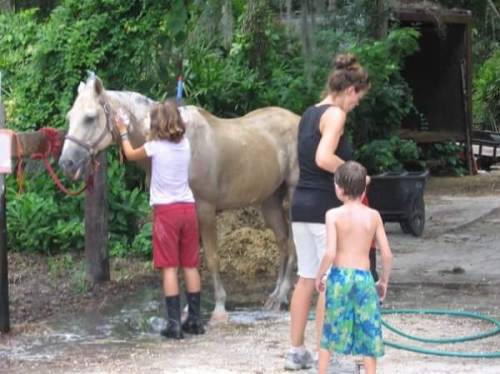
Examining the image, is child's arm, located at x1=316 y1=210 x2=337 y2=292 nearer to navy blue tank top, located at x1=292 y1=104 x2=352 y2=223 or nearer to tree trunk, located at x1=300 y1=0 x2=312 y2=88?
navy blue tank top, located at x1=292 y1=104 x2=352 y2=223

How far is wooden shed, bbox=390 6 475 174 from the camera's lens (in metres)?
20.7

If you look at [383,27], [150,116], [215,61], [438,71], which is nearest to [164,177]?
[150,116]

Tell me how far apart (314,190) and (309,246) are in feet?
1.12

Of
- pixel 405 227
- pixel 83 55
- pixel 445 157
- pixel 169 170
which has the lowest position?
pixel 405 227

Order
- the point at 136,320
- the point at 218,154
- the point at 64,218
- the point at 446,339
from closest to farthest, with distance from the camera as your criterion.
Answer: the point at 446,339 < the point at 136,320 < the point at 218,154 < the point at 64,218

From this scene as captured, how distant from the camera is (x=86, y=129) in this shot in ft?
26.6

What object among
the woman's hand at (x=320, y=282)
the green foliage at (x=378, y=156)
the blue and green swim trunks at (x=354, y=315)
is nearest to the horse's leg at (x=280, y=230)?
the woman's hand at (x=320, y=282)

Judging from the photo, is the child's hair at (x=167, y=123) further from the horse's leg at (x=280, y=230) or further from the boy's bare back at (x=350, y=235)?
the boy's bare back at (x=350, y=235)

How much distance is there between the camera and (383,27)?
13.4 meters

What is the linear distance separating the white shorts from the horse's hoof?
5.69 ft

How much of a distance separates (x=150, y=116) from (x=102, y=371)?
1977 mm

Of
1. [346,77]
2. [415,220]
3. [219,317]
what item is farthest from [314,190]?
[415,220]

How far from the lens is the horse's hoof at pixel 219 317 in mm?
8289

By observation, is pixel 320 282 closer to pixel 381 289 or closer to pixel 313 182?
pixel 381 289
